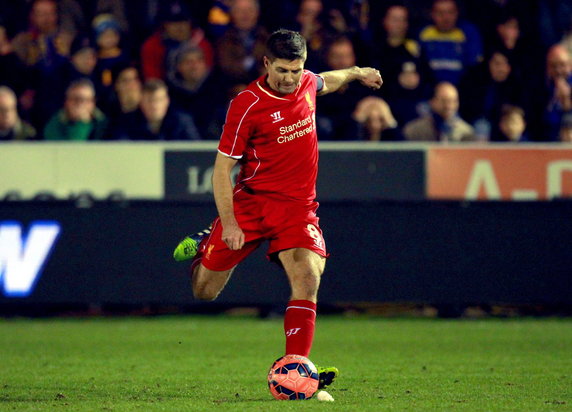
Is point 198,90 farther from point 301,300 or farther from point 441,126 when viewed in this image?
point 301,300

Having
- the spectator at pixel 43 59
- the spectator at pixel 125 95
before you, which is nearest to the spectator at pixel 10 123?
the spectator at pixel 43 59

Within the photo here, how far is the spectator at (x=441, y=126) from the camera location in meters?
13.3

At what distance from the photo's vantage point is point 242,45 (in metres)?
14.5

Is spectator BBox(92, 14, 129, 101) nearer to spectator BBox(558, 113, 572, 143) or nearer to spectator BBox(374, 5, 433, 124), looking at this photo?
spectator BBox(374, 5, 433, 124)

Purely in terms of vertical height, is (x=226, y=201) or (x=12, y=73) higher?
(x=12, y=73)

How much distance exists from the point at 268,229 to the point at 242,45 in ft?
24.1

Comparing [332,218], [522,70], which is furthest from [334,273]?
[522,70]

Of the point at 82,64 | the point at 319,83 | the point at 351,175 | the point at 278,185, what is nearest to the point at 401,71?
the point at 351,175

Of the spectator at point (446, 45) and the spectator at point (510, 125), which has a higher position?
the spectator at point (446, 45)

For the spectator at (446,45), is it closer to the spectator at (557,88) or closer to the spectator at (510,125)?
the spectator at (557,88)

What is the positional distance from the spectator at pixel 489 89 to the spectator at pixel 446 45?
0.23 metres

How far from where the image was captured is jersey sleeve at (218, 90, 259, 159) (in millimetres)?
7129

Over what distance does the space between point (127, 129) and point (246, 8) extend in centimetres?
234

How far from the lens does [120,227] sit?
12.8m
